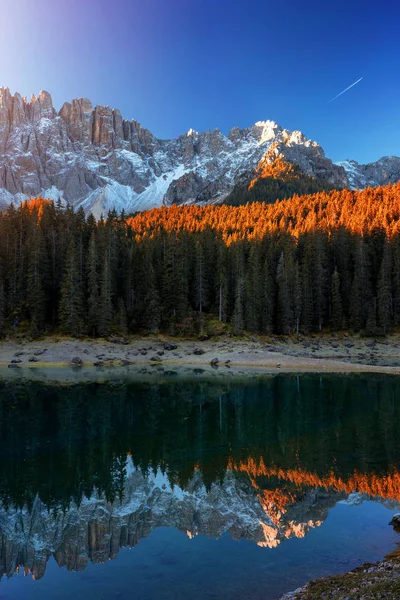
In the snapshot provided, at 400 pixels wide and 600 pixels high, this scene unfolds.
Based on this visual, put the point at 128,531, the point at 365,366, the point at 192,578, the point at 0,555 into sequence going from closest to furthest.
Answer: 1. the point at 192,578
2. the point at 0,555
3. the point at 128,531
4. the point at 365,366

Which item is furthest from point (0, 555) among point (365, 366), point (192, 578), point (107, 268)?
point (107, 268)

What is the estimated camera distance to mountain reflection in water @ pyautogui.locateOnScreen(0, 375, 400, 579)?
14438 millimetres

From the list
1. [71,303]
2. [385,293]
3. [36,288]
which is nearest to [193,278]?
[71,303]

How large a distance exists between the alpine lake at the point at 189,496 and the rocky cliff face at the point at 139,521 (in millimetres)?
64

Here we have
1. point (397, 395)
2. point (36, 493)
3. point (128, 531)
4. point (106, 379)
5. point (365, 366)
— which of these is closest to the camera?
point (128, 531)

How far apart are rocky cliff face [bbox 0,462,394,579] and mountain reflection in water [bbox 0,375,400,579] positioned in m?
0.05

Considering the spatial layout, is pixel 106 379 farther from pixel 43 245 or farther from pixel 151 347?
pixel 43 245

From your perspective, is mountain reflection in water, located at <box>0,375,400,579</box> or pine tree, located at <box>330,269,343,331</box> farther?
pine tree, located at <box>330,269,343,331</box>

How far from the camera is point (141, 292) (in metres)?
79.1

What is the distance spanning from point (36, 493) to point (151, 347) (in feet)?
162

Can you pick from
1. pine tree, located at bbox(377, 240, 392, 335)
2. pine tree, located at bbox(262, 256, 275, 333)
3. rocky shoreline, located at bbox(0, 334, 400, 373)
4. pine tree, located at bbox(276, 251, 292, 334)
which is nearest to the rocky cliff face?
rocky shoreline, located at bbox(0, 334, 400, 373)

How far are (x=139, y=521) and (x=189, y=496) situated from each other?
2.70 m

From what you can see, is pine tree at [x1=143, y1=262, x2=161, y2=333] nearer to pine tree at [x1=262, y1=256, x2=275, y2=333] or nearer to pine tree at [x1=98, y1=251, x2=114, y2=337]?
pine tree at [x1=98, y1=251, x2=114, y2=337]

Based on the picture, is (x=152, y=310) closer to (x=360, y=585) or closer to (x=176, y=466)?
(x=176, y=466)
